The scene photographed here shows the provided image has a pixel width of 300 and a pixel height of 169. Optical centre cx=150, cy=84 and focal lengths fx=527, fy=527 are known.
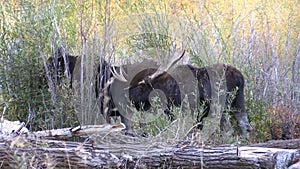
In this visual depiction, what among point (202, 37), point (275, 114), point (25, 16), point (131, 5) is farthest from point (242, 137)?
point (25, 16)

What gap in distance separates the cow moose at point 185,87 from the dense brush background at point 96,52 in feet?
1.11

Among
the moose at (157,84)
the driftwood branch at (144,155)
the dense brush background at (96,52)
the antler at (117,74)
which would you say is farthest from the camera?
the antler at (117,74)

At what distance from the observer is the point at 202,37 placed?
29.2 ft

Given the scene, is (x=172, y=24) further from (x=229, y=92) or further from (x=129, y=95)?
(x=229, y=92)

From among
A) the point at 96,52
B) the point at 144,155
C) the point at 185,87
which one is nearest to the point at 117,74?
the point at 96,52

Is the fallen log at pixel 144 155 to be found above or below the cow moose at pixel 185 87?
below

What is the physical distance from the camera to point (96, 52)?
7.64 meters

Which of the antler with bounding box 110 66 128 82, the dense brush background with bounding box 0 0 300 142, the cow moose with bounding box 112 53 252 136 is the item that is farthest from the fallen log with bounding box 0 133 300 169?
the antler with bounding box 110 66 128 82

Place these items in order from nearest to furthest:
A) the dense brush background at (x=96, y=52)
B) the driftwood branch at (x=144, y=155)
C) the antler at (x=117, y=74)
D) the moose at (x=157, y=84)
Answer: the driftwood branch at (x=144, y=155) < the dense brush background at (x=96, y=52) < the moose at (x=157, y=84) < the antler at (x=117, y=74)

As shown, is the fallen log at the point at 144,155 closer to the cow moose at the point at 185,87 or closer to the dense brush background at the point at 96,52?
the dense brush background at the point at 96,52

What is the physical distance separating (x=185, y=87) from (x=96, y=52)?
1.65m

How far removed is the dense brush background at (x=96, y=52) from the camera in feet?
24.7

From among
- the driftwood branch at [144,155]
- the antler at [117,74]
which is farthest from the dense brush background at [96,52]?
the driftwood branch at [144,155]

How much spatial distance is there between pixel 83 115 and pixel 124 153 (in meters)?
2.66
